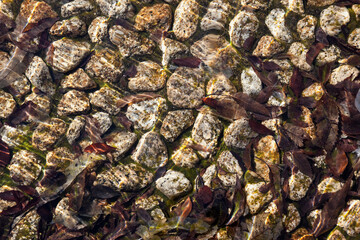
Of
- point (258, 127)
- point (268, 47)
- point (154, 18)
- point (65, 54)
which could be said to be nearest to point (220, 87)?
point (258, 127)

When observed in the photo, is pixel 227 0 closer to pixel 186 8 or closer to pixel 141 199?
pixel 186 8

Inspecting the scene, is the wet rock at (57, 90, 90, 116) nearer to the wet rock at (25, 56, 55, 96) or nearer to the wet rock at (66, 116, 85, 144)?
the wet rock at (66, 116, 85, 144)

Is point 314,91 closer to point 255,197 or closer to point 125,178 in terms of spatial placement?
point 255,197

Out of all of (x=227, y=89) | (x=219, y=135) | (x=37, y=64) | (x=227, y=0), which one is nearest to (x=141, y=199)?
(x=219, y=135)

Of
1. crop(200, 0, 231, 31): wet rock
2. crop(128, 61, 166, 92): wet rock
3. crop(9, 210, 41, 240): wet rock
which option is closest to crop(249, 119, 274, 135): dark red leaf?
crop(128, 61, 166, 92): wet rock

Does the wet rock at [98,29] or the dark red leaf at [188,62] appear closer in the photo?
the dark red leaf at [188,62]

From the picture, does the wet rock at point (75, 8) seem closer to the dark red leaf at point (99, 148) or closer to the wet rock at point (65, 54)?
the wet rock at point (65, 54)

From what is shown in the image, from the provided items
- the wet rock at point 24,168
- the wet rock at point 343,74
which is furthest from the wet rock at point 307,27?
the wet rock at point 24,168
